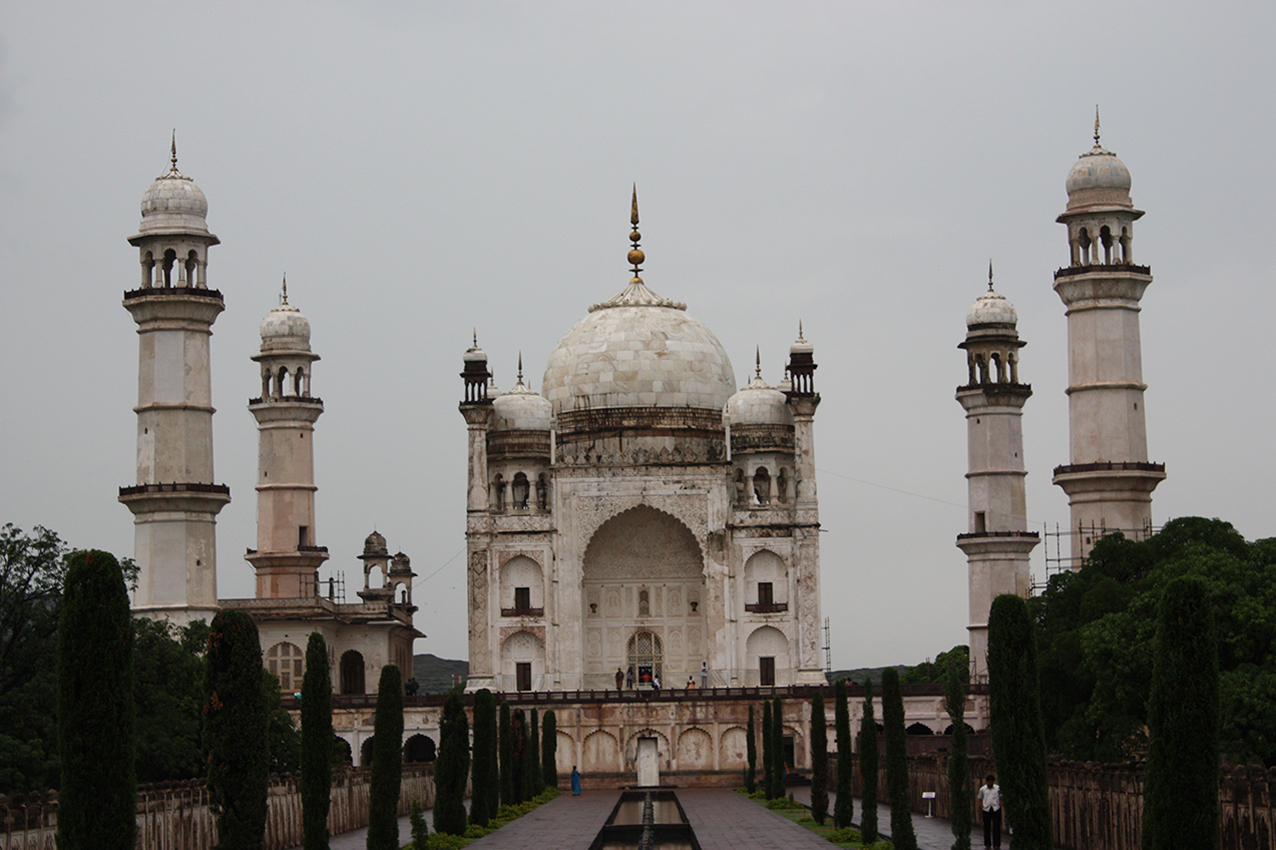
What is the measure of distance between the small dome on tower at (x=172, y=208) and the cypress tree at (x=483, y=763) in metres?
16.9

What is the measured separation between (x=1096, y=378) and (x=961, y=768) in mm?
21874

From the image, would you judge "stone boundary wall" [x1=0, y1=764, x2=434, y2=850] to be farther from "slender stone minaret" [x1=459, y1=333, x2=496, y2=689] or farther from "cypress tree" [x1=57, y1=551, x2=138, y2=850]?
"slender stone minaret" [x1=459, y1=333, x2=496, y2=689]

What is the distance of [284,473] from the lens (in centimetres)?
4666

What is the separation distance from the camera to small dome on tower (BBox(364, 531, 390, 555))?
48.9 meters

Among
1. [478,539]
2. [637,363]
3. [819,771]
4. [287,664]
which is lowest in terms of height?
[819,771]

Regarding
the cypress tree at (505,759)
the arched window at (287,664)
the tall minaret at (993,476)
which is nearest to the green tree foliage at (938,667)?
the tall minaret at (993,476)

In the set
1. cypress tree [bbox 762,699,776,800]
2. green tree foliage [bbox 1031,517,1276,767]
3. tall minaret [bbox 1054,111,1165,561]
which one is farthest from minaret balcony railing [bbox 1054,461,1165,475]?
cypress tree [bbox 762,699,776,800]

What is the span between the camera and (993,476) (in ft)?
144

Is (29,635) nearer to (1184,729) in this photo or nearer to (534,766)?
(534,766)

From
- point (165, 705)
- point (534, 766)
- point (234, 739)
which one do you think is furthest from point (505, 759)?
point (234, 739)

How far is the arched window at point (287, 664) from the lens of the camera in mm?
43531

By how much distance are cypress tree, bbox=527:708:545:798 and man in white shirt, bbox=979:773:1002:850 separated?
40.1 feet

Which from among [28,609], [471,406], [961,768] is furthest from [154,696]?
[471,406]

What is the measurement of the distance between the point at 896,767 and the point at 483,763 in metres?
7.21
